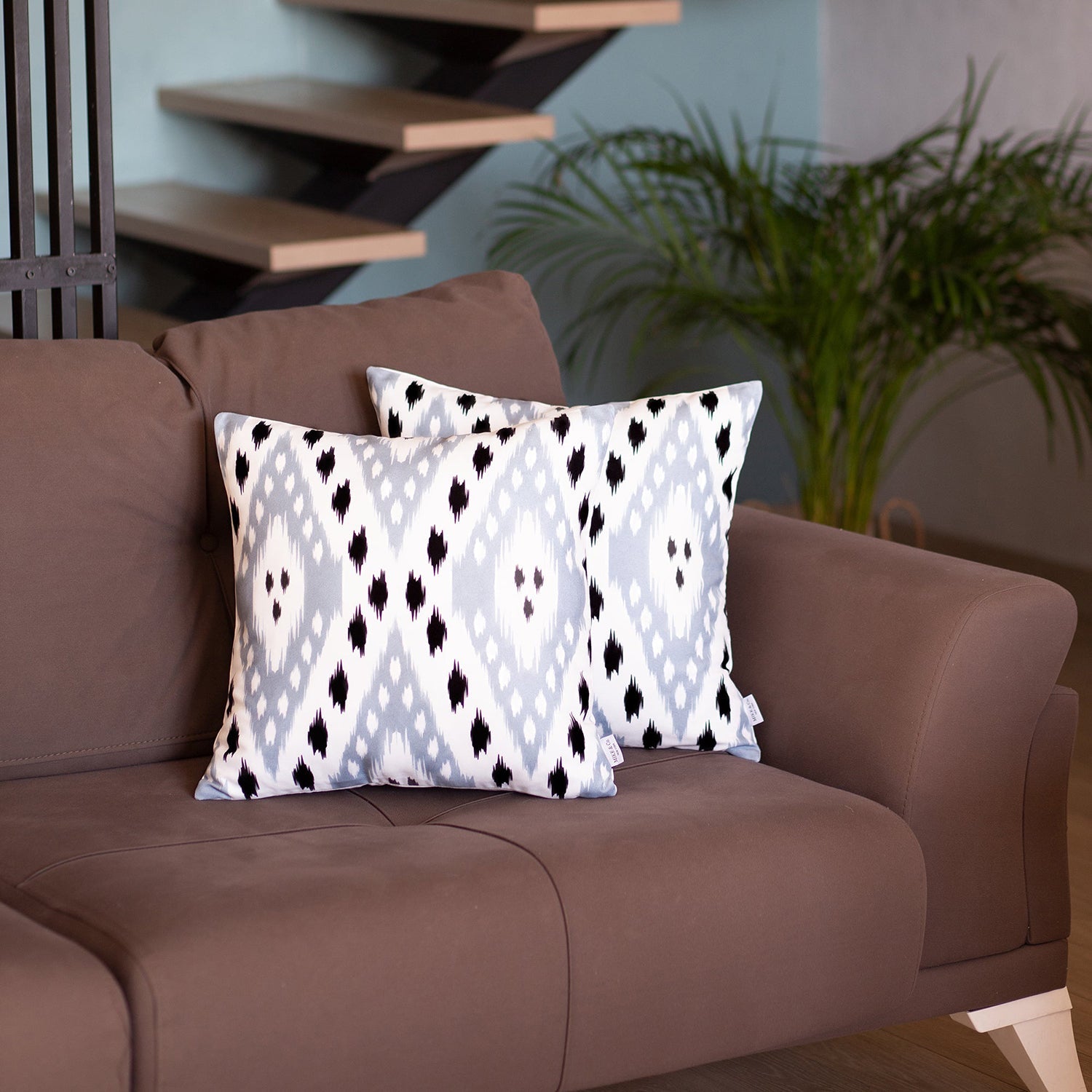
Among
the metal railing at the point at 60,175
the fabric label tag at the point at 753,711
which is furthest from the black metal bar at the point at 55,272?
the fabric label tag at the point at 753,711

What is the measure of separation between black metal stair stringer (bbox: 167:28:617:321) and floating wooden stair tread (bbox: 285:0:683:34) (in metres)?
0.09

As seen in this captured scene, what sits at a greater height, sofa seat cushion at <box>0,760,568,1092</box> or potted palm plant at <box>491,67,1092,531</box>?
potted palm plant at <box>491,67,1092,531</box>

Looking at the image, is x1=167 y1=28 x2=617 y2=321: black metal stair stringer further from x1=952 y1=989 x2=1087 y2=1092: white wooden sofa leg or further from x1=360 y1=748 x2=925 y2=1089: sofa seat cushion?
x1=952 y1=989 x2=1087 y2=1092: white wooden sofa leg

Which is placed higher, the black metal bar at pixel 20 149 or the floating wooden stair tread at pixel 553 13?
the floating wooden stair tread at pixel 553 13

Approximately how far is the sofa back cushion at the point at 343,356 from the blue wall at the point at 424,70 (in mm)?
1649

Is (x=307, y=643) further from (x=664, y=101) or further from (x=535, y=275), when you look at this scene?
(x=664, y=101)

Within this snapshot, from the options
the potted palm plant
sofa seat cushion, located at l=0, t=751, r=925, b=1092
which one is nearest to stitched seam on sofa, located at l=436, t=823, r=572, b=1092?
sofa seat cushion, located at l=0, t=751, r=925, b=1092

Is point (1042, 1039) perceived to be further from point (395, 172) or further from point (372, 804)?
point (395, 172)

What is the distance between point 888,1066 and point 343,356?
0.98m

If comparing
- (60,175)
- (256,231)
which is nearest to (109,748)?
(60,175)

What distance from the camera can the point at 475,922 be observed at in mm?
1308

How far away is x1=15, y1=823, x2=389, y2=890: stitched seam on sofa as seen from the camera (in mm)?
1388

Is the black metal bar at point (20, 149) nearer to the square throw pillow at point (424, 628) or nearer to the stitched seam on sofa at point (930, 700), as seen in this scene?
the square throw pillow at point (424, 628)

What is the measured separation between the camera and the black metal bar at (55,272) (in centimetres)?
204
